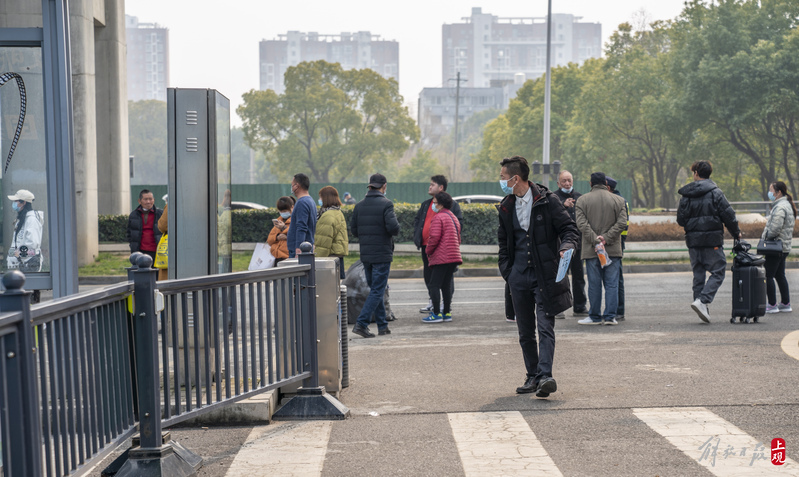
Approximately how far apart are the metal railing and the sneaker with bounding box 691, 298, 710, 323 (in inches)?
231

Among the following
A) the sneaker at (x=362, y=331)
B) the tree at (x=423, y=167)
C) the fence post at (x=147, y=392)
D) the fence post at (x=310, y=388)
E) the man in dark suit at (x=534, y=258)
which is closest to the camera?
the fence post at (x=147, y=392)

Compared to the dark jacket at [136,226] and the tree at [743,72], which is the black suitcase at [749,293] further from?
the tree at [743,72]

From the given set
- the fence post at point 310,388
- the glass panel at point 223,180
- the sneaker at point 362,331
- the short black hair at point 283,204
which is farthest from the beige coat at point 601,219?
the fence post at point 310,388

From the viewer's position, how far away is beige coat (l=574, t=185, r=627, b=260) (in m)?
10.4

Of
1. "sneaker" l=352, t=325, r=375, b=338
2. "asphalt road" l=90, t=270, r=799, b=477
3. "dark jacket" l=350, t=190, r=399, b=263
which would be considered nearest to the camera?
"asphalt road" l=90, t=270, r=799, b=477

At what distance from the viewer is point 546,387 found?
635cm

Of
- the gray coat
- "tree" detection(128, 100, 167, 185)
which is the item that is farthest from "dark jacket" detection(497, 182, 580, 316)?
"tree" detection(128, 100, 167, 185)

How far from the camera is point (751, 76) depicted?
128 feet

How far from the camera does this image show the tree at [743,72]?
125 ft

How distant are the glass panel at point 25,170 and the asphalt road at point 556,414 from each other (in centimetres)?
197

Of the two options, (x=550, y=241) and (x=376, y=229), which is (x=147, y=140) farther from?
(x=550, y=241)

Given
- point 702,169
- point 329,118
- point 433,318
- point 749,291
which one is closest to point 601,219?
point 702,169

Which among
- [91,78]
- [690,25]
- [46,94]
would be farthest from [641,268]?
[690,25]

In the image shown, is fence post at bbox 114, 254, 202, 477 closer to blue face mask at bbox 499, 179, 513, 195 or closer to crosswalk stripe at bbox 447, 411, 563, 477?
crosswalk stripe at bbox 447, 411, 563, 477
